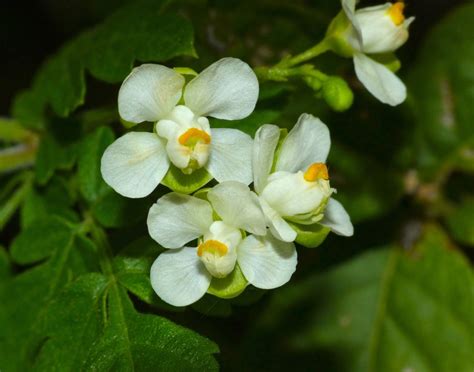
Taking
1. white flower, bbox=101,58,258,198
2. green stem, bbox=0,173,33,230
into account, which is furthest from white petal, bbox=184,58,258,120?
green stem, bbox=0,173,33,230

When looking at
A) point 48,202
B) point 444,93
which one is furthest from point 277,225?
point 444,93

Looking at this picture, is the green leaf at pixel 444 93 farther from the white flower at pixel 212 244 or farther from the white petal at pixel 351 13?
the white flower at pixel 212 244

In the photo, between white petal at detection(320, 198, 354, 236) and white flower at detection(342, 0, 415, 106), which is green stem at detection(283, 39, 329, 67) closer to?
white flower at detection(342, 0, 415, 106)

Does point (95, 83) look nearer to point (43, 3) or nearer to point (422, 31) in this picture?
point (43, 3)

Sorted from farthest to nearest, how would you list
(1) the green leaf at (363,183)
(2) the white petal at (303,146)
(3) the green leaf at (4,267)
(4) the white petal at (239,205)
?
(1) the green leaf at (363,183) → (3) the green leaf at (4,267) → (2) the white petal at (303,146) → (4) the white petal at (239,205)

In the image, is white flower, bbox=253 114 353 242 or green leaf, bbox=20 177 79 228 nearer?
white flower, bbox=253 114 353 242

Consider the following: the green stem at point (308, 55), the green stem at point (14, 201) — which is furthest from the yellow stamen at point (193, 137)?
the green stem at point (14, 201)
